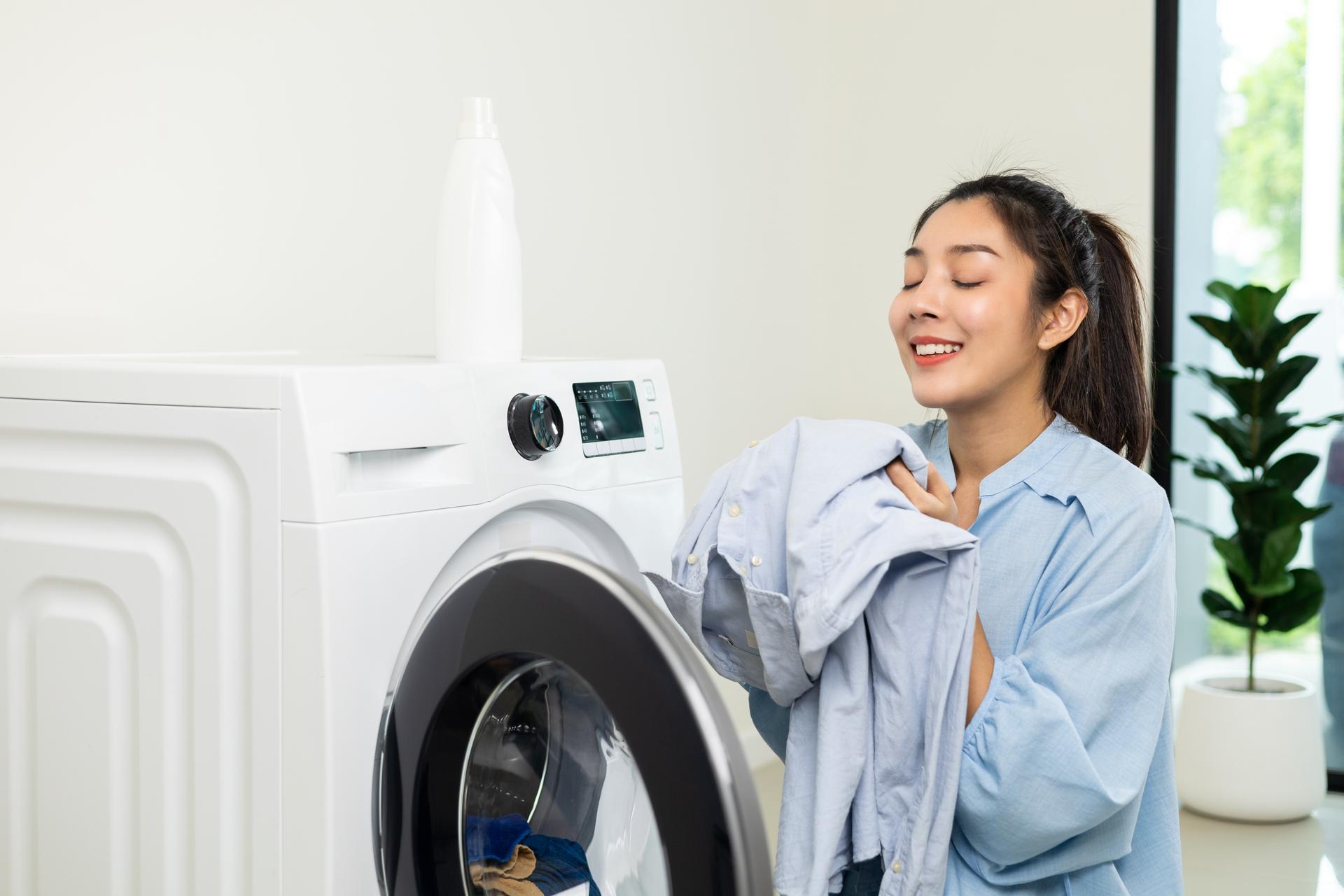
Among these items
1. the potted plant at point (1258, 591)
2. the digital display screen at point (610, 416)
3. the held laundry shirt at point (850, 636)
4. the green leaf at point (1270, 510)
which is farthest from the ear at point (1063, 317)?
the green leaf at point (1270, 510)

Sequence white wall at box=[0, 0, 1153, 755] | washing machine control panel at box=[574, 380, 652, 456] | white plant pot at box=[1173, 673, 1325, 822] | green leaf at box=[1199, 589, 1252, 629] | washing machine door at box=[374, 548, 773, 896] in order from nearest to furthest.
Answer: washing machine door at box=[374, 548, 773, 896] < washing machine control panel at box=[574, 380, 652, 456] < white wall at box=[0, 0, 1153, 755] < white plant pot at box=[1173, 673, 1325, 822] < green leaf at box=[1199, 589, 1252, 629]

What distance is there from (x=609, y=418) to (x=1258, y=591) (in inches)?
78.1

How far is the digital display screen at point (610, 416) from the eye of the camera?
1.23 metres

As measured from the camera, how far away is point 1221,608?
9.20 feet

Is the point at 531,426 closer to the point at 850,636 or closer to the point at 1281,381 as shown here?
the point at 850,636

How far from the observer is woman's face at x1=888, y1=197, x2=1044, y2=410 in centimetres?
127

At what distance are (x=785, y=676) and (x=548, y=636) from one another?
0.23 m

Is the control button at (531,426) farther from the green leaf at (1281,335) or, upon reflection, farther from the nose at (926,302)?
the green leaf at (1281,335)

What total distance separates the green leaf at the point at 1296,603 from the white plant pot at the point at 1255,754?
5.9 inches

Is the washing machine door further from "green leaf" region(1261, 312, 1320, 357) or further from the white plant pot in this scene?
"green leaf" region(1261, 312, 1320, 357)

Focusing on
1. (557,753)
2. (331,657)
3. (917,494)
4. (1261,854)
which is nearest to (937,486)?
(917,494)

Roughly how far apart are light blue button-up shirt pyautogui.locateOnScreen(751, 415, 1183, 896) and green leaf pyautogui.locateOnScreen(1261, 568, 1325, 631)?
170cm

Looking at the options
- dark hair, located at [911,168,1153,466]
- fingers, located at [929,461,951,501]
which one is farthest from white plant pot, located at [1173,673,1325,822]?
fingers, located at [929,461,951,501]

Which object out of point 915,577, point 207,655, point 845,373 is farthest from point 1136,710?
point 845,373
